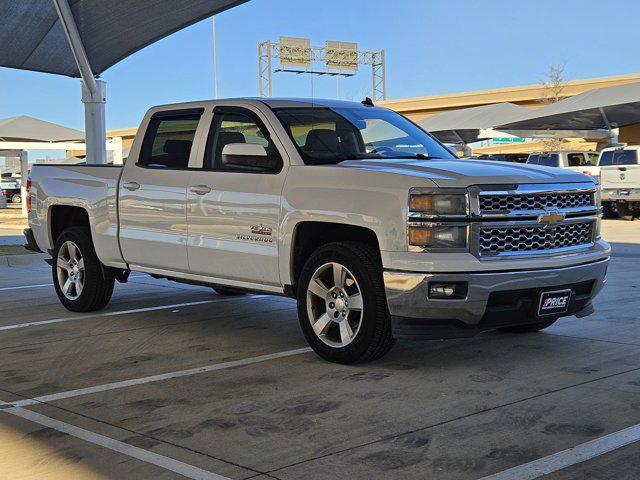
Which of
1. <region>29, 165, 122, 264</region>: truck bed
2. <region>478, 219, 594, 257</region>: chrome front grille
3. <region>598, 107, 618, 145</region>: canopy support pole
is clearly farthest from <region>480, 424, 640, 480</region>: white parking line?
<region>598, 107, 618, 145</region>: canopy support pole

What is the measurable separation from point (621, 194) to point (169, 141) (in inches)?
763

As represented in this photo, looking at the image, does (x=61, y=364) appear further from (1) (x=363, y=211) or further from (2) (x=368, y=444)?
(2) (x=368, y=444)

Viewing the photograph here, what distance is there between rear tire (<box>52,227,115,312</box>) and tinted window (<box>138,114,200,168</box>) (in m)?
1.27

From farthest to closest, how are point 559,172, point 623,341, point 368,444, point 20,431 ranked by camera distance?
point 623,341, point 559,172, point 20,431, point 368,444

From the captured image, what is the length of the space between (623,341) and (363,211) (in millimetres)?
2503

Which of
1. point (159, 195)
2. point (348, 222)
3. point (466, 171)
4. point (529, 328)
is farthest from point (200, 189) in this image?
point (529, 328)

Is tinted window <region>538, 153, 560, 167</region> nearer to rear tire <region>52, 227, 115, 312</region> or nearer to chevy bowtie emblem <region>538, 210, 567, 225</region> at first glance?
rear tire <region>52, 227, 115, 312</region>

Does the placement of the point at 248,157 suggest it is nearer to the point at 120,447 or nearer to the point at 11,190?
the point at 120,447

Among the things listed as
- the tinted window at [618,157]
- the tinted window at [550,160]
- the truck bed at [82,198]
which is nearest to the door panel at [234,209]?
the truck bed at [82,198]

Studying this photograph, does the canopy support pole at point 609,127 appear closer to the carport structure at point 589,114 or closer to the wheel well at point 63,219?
the carport structure at point 589,114

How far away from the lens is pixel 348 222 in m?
6.30

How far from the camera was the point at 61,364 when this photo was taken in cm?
679

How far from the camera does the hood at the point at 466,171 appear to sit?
6.01 m

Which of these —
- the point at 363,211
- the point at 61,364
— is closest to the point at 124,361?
the point at 61,364
